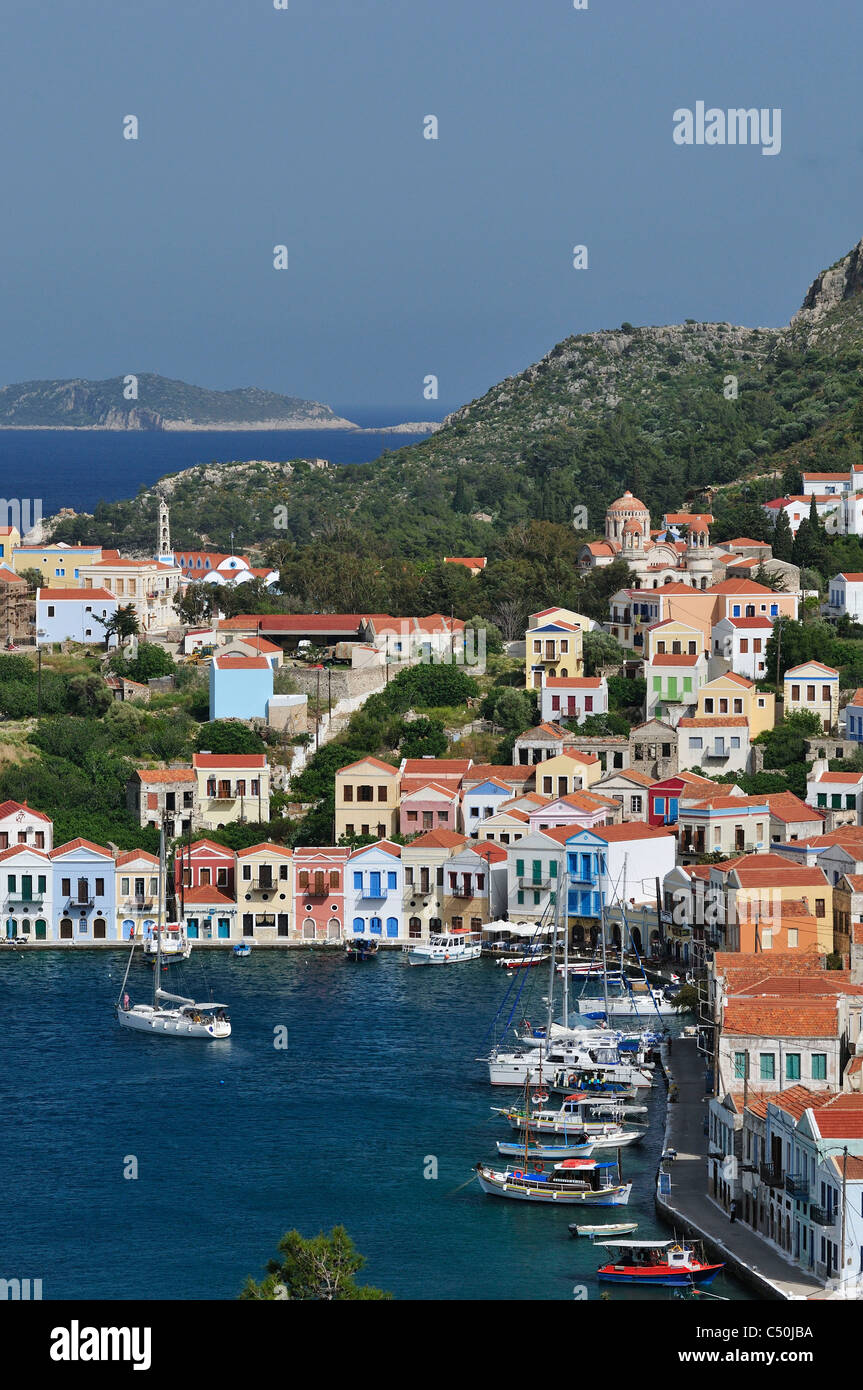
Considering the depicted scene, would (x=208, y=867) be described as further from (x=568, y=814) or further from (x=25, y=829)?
(x=568, y=814)

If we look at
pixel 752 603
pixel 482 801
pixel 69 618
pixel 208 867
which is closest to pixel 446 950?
pixel 482 801

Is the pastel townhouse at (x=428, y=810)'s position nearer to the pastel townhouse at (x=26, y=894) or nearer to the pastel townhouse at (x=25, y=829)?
the pastel townhouse at (x=25, y=829)

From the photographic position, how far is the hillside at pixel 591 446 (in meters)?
67.1

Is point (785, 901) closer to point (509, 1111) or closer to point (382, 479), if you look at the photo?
point (509, 1111)

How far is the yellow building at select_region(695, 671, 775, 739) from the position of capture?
41.6m

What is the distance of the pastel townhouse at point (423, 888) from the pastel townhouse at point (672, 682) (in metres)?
7.33

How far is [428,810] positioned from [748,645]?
8.48 m

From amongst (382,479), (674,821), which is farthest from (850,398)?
(674,821)

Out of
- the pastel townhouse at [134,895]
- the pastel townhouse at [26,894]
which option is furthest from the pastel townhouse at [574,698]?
the pastel townhouse at [26,894]

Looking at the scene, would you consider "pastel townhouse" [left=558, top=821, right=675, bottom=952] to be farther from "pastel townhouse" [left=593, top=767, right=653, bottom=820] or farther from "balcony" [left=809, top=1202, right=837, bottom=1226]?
"balcony" [left=809, top=1202, right=837, bottom=1226]

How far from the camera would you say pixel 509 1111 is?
25.7 meters

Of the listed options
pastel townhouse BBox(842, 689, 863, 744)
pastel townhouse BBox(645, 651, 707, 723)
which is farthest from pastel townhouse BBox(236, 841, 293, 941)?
pastel townhouse BBox(842, 689, 863, 744)

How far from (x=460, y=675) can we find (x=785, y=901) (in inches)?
569

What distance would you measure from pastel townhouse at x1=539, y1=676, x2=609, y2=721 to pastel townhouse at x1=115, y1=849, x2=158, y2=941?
9443 millimetres
